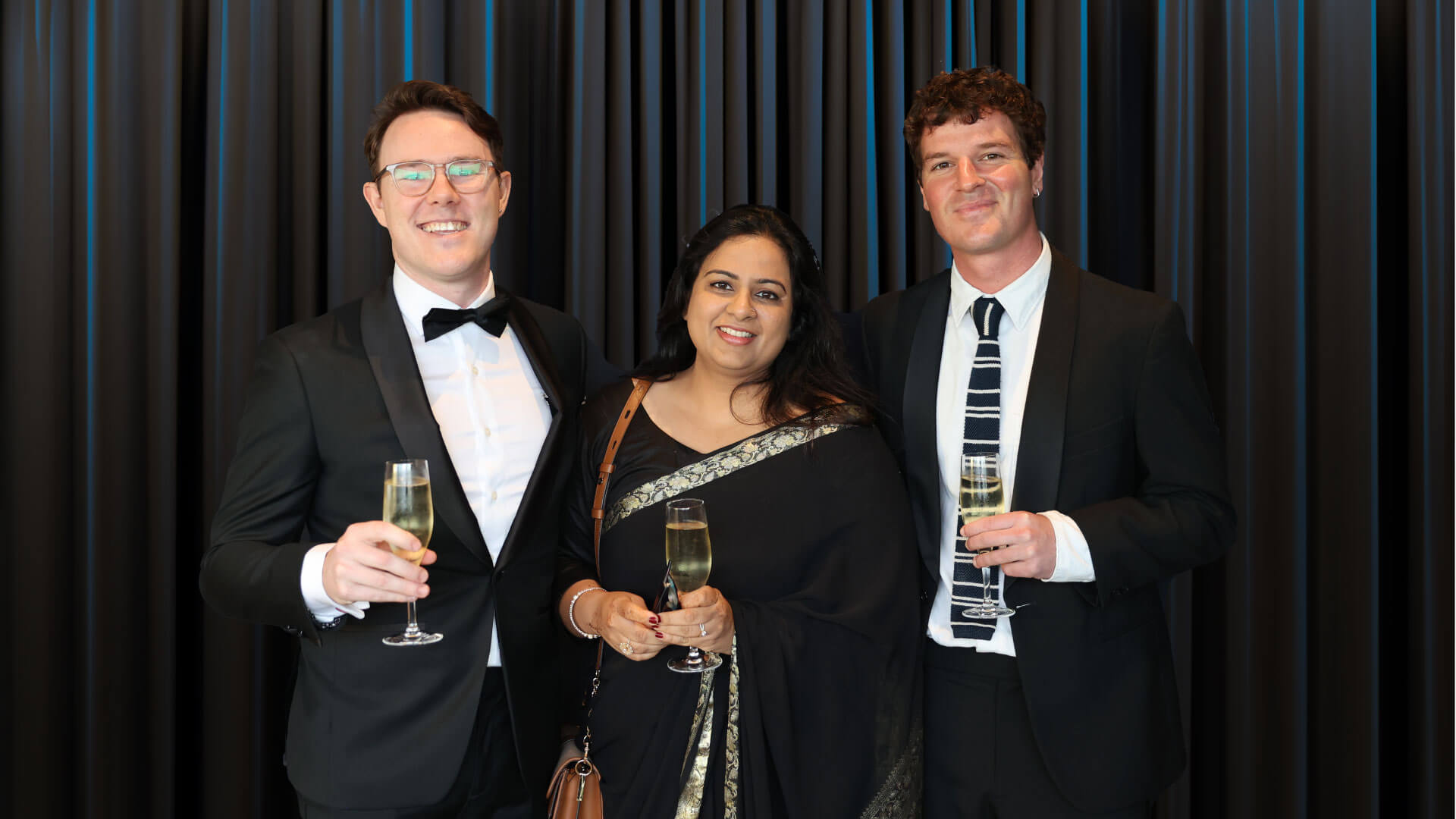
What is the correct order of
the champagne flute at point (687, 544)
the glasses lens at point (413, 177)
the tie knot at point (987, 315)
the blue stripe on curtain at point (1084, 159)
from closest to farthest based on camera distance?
the champagne flute at point (687, 544) < the glasses lens at point (413, 177) < the tie knot at point (987, 315) < the blue stripe on curtain at point (1084, 159)

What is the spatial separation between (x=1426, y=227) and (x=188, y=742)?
3.70m

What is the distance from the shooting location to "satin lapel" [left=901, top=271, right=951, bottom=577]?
2020 mm

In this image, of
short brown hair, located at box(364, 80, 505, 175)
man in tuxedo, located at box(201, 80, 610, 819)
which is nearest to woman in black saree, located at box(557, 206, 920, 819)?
man in tuxedo, located at box(201, 80, 610, 819)

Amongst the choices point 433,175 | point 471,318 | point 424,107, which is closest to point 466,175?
point 433,175

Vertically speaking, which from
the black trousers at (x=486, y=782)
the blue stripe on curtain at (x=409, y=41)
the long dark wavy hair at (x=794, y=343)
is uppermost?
the blue stripe on curtain at (x=409, y=41)

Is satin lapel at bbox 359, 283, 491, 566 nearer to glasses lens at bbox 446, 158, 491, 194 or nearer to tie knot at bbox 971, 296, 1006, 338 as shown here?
glasses lens at bbox 446, 158, 491, 194

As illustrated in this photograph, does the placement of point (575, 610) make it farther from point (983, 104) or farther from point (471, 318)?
point (983, 104)

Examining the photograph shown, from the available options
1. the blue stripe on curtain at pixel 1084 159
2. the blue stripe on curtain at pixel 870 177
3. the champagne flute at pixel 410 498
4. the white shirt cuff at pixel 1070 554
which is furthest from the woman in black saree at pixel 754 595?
the blue stripe on curtain at pixel 1084 159

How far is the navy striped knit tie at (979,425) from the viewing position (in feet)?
6.45

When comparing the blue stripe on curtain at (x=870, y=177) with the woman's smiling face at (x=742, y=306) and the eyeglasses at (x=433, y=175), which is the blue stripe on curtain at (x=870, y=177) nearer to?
the woman's smiling face at (x=742, y=306)

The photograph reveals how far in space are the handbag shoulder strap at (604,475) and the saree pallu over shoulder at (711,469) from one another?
0.02 meters

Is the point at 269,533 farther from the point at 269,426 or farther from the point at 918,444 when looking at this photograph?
the point at 918,444

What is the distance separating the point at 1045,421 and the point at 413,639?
1.16m

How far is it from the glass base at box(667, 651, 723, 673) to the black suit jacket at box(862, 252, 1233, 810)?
0.45 m
